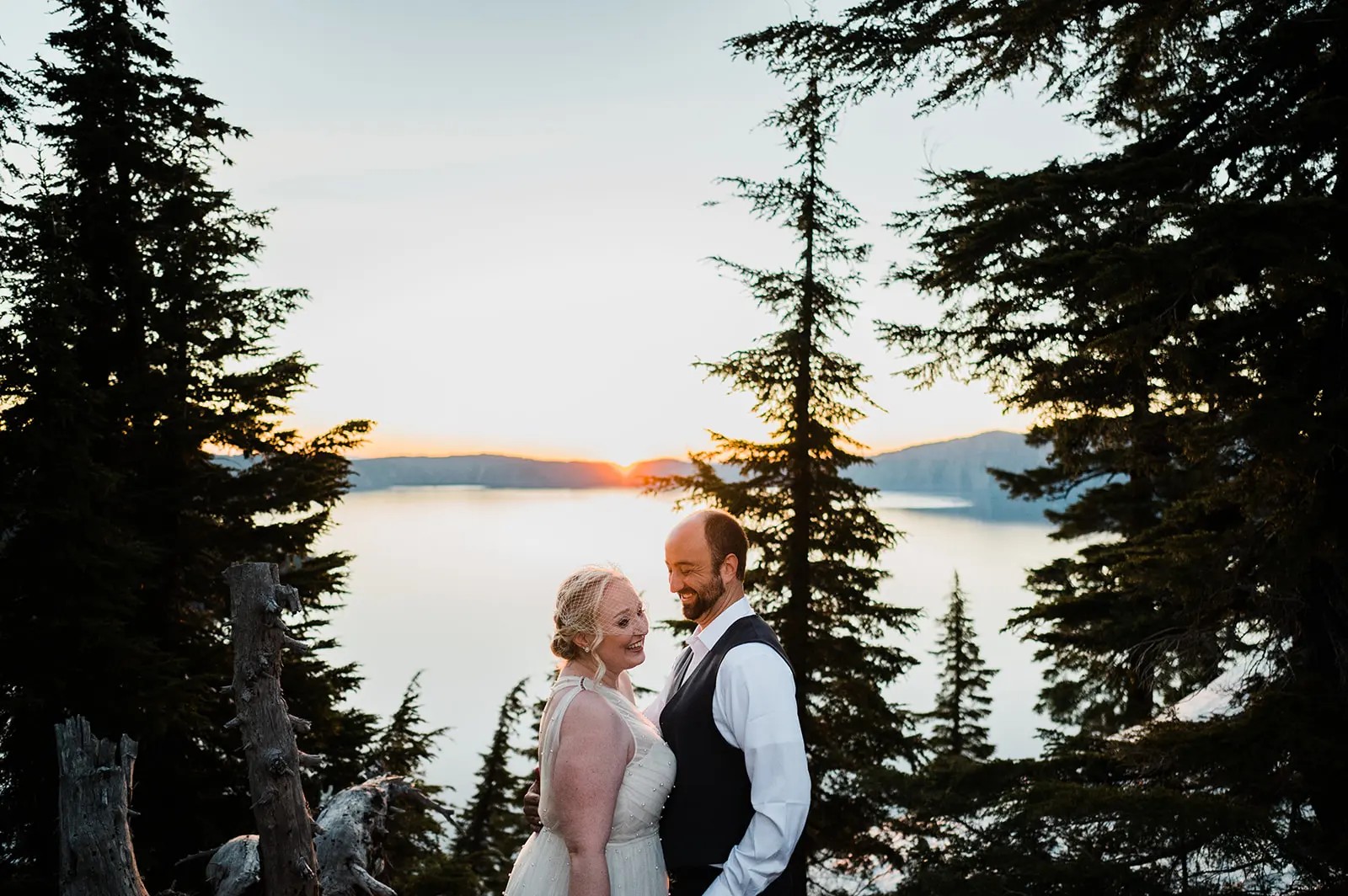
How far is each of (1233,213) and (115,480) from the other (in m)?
10.7

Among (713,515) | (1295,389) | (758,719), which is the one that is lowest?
(758,719)

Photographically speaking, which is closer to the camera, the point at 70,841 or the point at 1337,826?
the point at 70,841

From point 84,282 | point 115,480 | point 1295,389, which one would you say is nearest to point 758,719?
point 1295,389

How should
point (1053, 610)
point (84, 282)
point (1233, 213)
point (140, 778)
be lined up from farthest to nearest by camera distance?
point (1053, 610)
point (140, 778)
point (84, 282)
point (1233, 213)

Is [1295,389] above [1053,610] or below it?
above

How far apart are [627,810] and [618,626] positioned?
24.8 inches

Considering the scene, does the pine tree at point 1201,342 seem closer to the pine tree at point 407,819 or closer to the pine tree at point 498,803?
the pine tree at point 407,819

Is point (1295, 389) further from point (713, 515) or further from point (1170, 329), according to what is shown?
point (713, 515)

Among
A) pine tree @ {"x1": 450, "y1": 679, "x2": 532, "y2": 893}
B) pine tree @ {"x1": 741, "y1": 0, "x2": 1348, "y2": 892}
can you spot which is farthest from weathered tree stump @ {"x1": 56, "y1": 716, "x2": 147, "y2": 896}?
pine tree @ {"x1": 450, "y1": 679, "x2": 532, "y2": 893}

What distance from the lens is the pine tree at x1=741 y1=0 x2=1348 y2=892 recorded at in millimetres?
6355

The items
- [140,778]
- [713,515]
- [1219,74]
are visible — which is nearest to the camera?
[713,515]

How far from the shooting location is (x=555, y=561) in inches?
7042

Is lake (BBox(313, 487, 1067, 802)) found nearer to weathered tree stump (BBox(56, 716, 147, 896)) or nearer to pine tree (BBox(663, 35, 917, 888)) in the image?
pine tree (BBox(663, 35, 917, 888))

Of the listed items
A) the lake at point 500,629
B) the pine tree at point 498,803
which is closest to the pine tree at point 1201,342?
the lake at point 500,629
